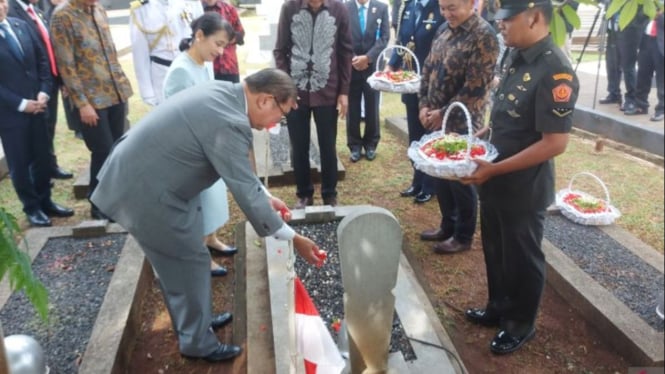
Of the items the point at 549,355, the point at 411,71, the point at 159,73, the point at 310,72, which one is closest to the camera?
the point at 549,355

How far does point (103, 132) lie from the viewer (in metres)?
4.00

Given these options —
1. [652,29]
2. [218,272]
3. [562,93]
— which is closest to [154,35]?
[218,272]

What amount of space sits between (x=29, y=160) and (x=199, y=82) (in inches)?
77.0

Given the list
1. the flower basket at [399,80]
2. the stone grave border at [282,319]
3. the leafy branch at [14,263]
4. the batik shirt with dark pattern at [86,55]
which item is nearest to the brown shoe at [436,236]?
the stone grave border at [282,319]

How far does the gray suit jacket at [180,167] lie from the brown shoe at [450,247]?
6.88ft

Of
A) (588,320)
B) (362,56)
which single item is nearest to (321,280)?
(588,320)

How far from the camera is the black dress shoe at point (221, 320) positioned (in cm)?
321

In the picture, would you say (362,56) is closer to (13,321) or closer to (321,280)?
(321,280)

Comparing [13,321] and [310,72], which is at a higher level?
[310,72]

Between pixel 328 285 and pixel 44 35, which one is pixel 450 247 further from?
pixel 44 35

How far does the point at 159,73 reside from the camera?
4.55 m

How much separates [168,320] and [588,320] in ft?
9.19

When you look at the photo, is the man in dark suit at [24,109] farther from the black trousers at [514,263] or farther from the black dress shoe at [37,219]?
the black trousers at [514,263]

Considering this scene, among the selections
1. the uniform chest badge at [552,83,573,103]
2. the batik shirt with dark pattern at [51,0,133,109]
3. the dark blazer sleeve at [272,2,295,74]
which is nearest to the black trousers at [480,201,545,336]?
the uniform chest badge at [552,83,573,103]
